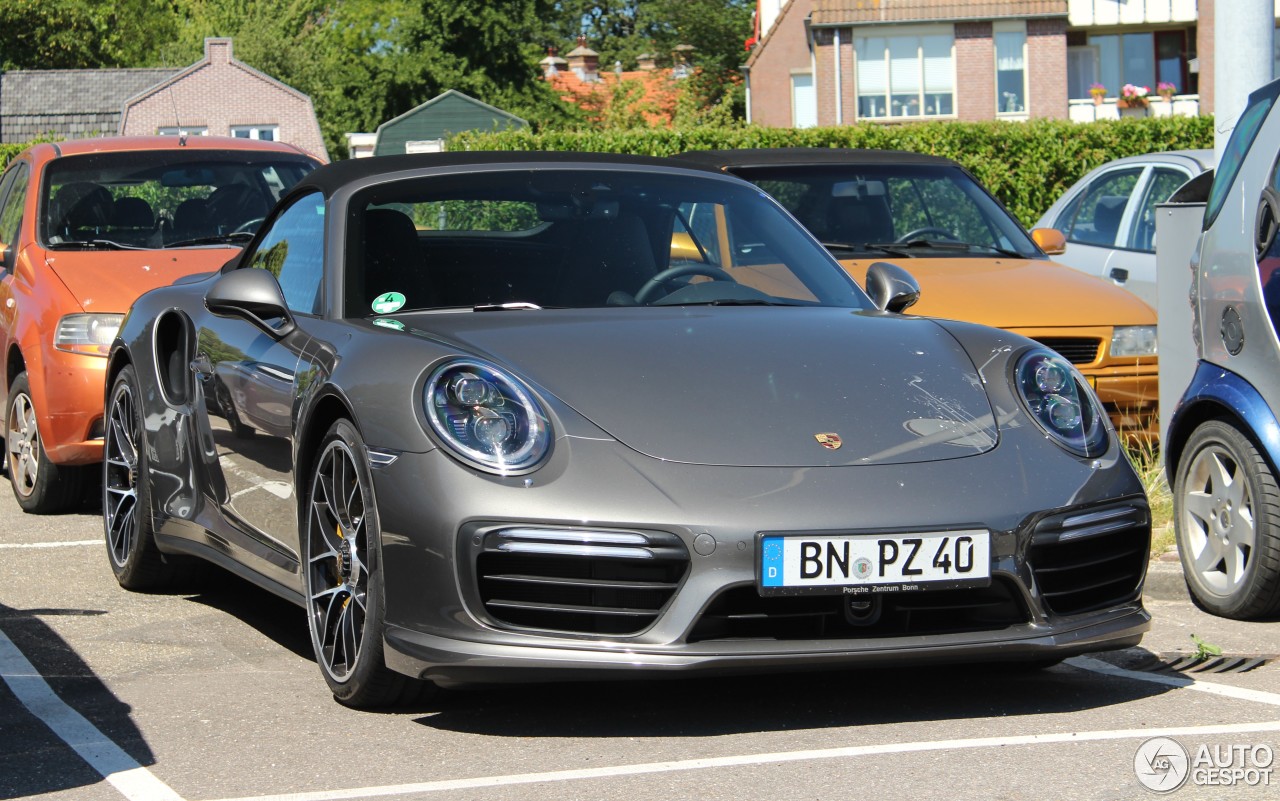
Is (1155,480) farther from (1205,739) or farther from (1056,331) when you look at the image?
(1205,739)

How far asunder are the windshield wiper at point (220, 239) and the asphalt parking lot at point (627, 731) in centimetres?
397

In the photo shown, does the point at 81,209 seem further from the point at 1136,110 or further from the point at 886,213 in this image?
the point at 1136,110

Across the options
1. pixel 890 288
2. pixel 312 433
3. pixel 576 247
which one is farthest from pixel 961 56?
pixel 312 433

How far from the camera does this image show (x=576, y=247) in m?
5.40

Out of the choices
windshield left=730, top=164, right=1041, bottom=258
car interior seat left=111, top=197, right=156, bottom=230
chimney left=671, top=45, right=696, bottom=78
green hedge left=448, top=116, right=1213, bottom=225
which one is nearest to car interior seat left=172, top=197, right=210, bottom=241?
car interior seat left=111, top=197, right=156, bottom=230

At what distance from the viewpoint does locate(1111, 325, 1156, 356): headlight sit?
863 cm

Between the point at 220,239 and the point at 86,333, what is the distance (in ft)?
4.35

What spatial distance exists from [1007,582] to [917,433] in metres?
0.43

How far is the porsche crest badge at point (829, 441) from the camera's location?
432 cm

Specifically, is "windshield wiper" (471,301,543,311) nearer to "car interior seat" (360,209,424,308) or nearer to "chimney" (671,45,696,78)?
"car interior seat" (360,209,424,308)

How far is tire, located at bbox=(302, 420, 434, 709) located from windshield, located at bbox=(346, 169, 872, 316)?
0.64m

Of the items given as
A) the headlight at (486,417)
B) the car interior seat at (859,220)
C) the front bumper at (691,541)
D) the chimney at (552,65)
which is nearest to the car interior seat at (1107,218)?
the car interior seat at (859,220)

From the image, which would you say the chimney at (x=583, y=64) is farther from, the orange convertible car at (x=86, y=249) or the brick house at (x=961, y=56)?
the orange convertible car at (x=86, y=249)

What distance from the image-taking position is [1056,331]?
337 inches
